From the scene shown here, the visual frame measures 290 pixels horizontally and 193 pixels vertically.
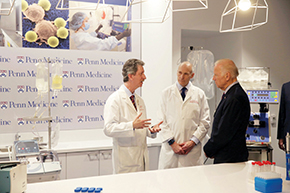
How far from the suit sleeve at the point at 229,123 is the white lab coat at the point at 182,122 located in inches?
27.6

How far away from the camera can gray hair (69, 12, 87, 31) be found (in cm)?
429

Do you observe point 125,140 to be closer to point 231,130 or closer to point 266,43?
point 231,130

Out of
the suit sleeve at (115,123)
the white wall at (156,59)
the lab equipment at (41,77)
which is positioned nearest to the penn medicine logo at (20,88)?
the lab equipment at (41,77)

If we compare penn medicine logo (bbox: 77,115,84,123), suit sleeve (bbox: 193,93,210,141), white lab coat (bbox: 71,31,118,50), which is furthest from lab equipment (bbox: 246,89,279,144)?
penn medicine logo (bbox: 77,115,84,123)

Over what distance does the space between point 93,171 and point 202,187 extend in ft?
7.13

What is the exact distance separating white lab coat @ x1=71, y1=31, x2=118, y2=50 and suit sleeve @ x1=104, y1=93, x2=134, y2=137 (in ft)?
5.60

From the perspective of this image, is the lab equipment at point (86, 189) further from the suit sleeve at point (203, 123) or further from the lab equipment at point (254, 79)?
the lab equipment at point (254, 79)

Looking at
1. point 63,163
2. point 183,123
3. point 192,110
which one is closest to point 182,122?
point 183,123

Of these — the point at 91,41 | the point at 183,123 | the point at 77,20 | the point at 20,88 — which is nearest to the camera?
the point at 183,123

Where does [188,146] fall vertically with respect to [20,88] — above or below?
below

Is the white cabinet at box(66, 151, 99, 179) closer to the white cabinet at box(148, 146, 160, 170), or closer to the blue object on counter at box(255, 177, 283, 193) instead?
the white cabinet at box(148, 146, 160, 170)

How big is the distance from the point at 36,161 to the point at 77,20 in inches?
91.4

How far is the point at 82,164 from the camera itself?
3.68 m

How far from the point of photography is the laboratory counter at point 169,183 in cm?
178
